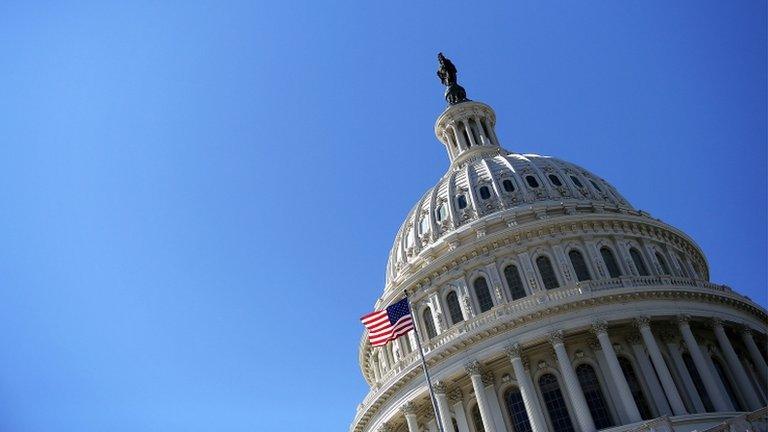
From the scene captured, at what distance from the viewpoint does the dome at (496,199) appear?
58.9 meters

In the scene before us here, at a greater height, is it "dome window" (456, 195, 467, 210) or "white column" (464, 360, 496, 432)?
"dome window" (456, 195, 467, 210)

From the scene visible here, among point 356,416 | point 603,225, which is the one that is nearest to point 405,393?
point 356,416

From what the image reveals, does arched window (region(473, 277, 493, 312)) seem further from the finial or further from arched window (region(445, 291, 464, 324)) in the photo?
the finial

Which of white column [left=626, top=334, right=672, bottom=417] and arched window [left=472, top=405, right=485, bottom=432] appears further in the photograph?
arched window [left=472, top=405, right=485, bottom=432]

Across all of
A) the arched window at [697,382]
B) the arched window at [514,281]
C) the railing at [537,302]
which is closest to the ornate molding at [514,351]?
the railing at [537,302]

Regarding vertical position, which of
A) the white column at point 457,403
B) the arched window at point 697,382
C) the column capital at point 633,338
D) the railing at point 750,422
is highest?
the column capital at point 633,338

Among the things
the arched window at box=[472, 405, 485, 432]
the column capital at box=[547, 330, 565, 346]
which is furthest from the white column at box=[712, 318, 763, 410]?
the arched window at box=[472, 405, 485, 432]

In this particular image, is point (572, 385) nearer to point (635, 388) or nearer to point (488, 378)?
point (635, 388)

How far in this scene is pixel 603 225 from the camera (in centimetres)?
5700

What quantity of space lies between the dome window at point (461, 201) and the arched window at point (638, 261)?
12.6m

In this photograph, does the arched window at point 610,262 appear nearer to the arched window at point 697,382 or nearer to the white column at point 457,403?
the arched window at point 697,382

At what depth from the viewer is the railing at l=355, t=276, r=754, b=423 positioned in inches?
1934

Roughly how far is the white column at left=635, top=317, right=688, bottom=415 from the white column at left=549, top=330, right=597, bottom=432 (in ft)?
14.5

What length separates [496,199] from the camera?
199ft
